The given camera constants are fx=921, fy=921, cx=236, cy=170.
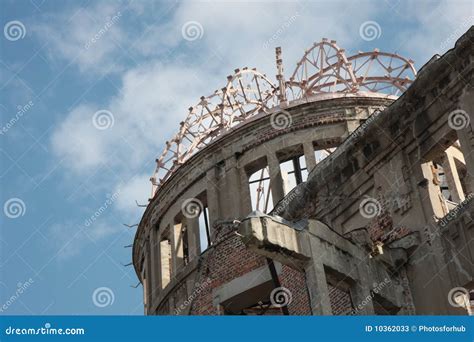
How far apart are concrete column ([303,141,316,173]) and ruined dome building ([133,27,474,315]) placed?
30mm

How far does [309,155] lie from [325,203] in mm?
5730

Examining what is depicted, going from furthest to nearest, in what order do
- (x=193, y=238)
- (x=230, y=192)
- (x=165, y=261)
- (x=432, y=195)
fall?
(x=165, y=261), (x=193, y=238), (x=230, y=192), (x=432, y=195)

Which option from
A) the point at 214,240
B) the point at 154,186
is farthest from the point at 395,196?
the point at 154,186

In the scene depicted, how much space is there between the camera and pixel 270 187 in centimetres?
2481

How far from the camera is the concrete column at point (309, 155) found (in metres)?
24.3

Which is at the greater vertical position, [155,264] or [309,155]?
[309,155]

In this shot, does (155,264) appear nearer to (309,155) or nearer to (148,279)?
(148,279)

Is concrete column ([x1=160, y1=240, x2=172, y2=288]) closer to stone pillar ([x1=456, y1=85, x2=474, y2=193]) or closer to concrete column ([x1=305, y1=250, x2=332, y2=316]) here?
concrete column ([x1=305, y1=250, x2=332, y2=316])

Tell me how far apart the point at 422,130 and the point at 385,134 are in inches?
37.3

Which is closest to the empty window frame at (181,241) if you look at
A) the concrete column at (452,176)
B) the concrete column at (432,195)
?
the concrete column at (452,176)

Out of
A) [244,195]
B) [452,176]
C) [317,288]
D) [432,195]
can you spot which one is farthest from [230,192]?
[317,288]

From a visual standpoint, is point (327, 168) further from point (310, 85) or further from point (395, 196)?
point (310, 85)

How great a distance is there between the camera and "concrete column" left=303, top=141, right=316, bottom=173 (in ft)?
79.6

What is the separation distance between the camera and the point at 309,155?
2462 cm
